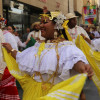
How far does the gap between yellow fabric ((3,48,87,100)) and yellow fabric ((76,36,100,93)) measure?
1838 mm

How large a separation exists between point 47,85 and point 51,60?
0.30m

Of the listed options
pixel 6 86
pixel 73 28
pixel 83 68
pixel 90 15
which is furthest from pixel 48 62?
pixel 90 15

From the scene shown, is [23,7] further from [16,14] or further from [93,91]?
[93,91]

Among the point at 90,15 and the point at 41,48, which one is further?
the point at 90,15

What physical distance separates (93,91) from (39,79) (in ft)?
12.2

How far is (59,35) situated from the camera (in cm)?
280

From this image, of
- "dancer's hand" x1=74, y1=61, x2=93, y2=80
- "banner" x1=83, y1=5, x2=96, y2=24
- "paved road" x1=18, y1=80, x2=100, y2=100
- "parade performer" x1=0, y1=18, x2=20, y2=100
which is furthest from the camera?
"banner" x1=83, y1=5, x2=96, y2=24

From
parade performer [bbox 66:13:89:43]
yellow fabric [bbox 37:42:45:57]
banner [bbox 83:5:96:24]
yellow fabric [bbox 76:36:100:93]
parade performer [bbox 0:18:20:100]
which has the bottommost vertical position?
parade performer [bbox 0:18:20:100]

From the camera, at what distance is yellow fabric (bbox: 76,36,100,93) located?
14.4 feet

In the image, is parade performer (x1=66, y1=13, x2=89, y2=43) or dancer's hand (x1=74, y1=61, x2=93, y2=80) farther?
parade performer (x1=66, y1=13, x2=89, y2=43)

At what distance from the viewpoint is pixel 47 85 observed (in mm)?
2633

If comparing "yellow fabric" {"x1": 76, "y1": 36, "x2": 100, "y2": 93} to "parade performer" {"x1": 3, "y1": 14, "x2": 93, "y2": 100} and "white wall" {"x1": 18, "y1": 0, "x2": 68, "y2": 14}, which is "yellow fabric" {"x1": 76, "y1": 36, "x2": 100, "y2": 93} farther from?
"white wall" {"x1": 18, "y1": 0, "x2": 68, "y2": 14}

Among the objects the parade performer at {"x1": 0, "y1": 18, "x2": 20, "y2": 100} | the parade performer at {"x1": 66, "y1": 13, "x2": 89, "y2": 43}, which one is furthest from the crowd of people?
the parade performer at {"x1": 66, "y1": 13, "x2": 89, "y2": 43}

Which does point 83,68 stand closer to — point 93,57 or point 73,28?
point 93,57
